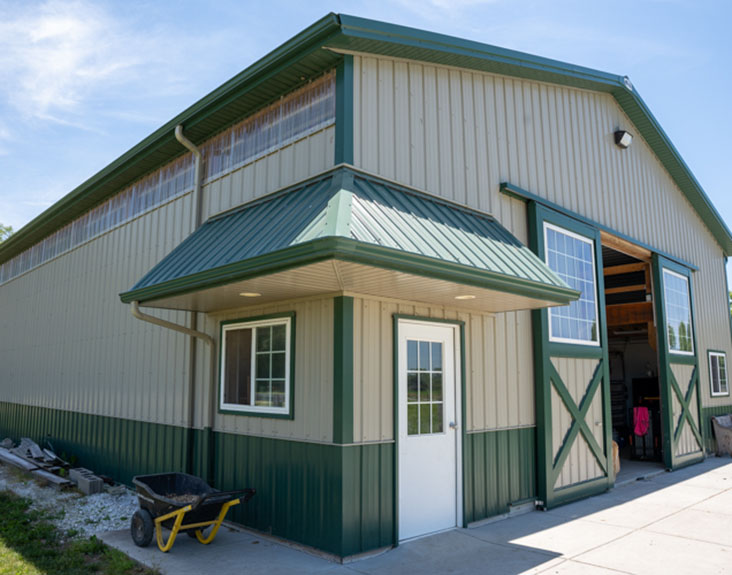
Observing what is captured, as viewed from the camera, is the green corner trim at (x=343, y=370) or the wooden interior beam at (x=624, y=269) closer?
the green corner trim at (x=343, y=370)

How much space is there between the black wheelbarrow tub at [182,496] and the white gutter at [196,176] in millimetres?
3651

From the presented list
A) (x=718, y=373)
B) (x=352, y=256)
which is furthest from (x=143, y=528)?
(x=718, y=373)

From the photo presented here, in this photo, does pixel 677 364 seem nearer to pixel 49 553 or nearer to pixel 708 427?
pixel 708 427

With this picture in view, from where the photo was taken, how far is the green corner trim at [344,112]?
5.95 m

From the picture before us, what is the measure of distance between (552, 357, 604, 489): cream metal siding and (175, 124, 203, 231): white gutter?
5.56 meters

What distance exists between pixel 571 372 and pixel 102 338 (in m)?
8.31

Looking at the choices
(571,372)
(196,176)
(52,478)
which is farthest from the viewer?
(52,478)

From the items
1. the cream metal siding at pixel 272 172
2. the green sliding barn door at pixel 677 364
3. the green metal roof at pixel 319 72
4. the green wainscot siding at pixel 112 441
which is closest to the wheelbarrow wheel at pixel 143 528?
the green wainscot siding at pixel 112 441

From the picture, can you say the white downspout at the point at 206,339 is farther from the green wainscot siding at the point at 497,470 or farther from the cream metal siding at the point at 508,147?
the green wainscot siding at the point at 497,470

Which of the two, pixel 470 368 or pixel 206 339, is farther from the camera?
pixel 206 339

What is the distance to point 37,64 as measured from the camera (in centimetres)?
984

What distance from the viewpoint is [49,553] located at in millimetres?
5902

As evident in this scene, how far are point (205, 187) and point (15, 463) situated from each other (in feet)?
21.4

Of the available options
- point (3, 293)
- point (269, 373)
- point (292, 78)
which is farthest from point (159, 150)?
point (3, 293)
